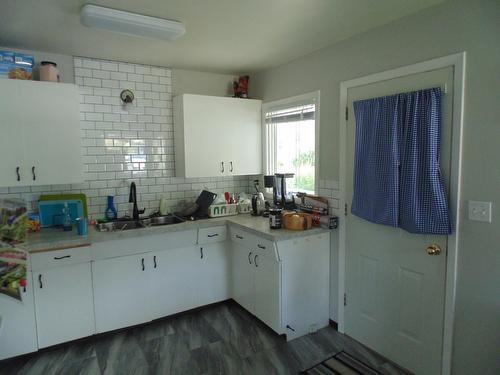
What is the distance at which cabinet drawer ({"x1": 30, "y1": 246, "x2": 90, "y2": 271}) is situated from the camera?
7.86ft

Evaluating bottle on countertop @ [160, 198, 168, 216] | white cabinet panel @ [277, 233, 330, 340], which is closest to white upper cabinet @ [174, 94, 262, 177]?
bottle on countertop @ [160, 198, 168, 216]

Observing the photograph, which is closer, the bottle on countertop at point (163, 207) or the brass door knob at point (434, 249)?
the brass door knob at point (434, 249)

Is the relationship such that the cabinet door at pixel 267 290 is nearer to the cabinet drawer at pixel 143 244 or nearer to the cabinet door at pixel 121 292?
the cabinet drawer at pixel 143 244

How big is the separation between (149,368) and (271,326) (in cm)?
100

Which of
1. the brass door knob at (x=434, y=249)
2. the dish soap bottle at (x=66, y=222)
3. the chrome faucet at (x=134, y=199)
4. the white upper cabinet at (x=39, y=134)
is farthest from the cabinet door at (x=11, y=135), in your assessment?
the brass door knob at (x=434, y=249)

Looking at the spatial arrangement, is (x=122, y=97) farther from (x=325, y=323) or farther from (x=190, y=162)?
(x=325, y=323)

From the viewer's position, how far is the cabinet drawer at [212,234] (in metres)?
3.07

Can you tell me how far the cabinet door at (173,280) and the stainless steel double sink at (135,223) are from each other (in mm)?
357

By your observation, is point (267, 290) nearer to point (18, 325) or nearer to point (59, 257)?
point (59, 257)

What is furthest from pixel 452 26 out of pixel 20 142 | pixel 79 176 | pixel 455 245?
pixel 20 142

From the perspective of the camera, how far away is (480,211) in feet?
6.07

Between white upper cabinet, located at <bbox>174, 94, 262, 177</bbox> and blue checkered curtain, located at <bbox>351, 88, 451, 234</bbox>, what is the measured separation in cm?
137

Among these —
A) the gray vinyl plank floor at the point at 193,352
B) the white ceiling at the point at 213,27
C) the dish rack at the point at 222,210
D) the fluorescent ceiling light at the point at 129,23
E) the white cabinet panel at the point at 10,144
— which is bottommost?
the gray vinyl plank floor at the point at 193,352

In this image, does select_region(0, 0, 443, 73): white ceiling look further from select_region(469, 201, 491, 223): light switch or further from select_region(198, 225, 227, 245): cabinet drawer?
select_region(198, 225, 227, 245): cabinet drawer
